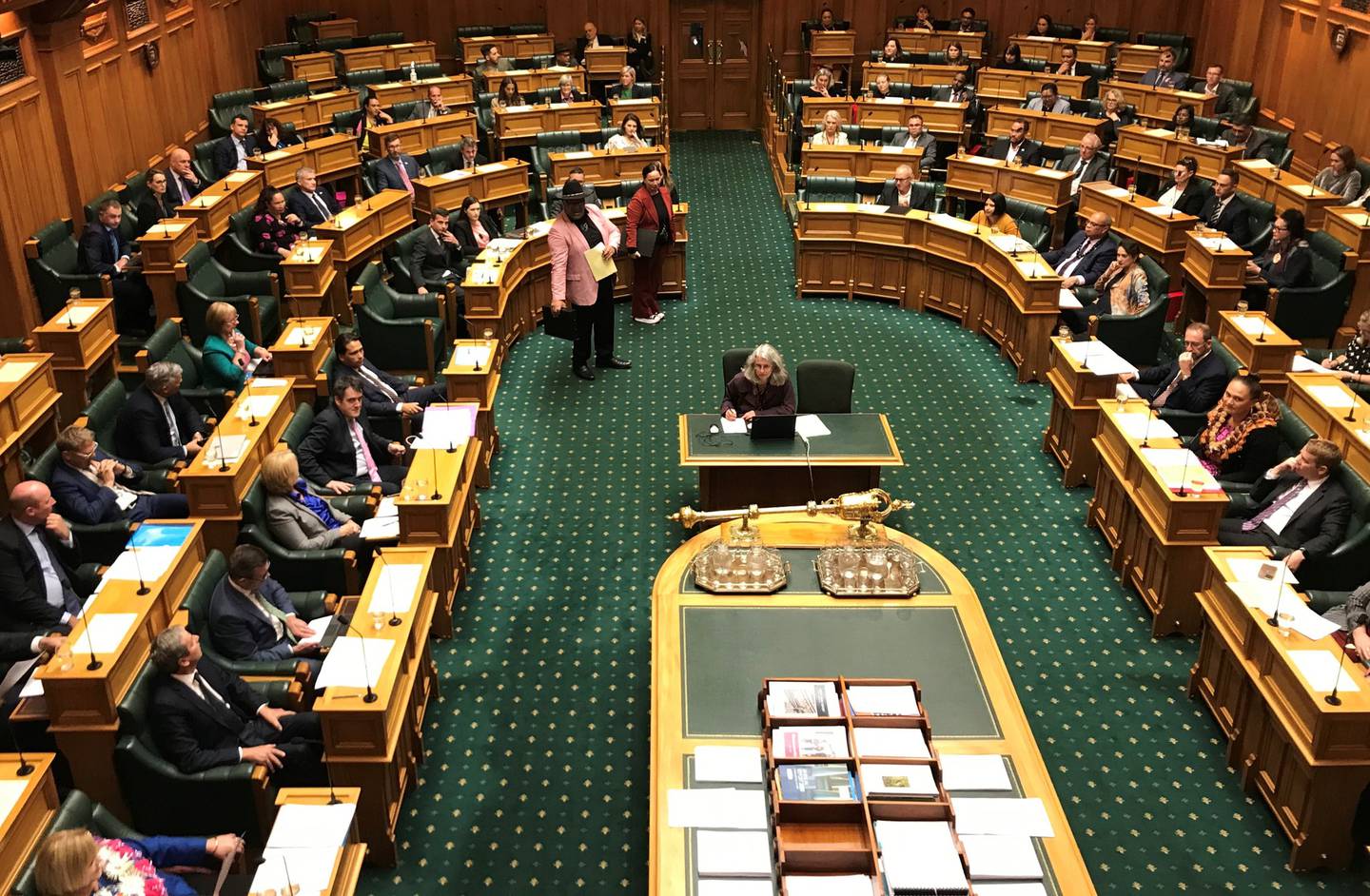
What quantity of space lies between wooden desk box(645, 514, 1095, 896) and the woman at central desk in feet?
4.68

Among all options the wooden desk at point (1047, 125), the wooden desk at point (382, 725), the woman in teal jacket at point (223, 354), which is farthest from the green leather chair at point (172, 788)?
the wooden desk at point (1047, 125)

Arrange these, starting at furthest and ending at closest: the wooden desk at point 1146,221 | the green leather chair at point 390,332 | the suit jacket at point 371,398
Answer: the wooden desk at point 1146,221 < the green leather chair at point 390,332 < the suit jacket at point 371,398

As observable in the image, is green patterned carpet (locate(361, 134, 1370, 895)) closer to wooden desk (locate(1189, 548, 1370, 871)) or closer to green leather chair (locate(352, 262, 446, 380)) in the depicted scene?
wooden desk (locate(1189, 548, 1370, 871))

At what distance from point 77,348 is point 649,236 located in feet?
14.9

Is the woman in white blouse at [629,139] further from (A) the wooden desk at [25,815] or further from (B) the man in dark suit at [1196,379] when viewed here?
(A) the wooden desk at [25,815]

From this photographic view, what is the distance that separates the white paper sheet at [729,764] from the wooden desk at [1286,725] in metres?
2.11

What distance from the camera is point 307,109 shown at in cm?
1380

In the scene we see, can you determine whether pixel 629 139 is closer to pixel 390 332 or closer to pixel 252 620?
pixel 390 332

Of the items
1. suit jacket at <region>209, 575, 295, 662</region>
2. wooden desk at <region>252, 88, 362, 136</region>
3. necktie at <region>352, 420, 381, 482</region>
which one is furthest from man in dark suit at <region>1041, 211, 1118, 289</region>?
wooden desk at <region>252, 88, 362, 136</region>

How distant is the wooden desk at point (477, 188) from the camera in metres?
11.1

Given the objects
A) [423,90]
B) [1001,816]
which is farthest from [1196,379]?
[423,90]

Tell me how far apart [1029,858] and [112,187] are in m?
10.1

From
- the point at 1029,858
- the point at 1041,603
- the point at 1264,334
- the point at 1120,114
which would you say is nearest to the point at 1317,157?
the point at 1120,114

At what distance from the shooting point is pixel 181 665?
174 inches
